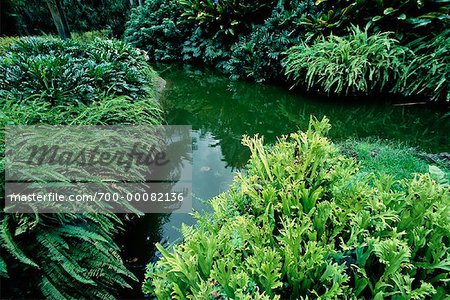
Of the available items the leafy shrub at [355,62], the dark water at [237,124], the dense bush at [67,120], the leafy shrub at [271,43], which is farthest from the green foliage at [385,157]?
the leafy shrub at [271,43]

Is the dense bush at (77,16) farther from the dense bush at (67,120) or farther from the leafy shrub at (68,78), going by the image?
the leafy shrub at (68,78)

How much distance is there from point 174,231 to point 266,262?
1.84m

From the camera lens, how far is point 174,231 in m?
3.11

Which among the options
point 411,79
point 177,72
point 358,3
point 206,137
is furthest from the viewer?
point 177,72

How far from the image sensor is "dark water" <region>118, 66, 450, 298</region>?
10.4 ft

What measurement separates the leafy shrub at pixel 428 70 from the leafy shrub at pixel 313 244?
417 cm

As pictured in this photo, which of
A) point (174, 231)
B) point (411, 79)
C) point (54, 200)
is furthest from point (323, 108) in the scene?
point (54, 200)

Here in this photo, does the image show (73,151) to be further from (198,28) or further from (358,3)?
(198,28)

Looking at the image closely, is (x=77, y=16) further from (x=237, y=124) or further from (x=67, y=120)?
(x=67, y=120)

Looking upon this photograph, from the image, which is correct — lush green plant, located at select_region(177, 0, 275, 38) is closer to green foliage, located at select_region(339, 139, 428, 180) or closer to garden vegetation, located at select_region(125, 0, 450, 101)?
garden vegetation, located at select_region(125, 0, 450, 101)

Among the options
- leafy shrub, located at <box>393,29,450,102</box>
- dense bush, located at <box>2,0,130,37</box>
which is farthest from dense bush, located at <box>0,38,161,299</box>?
dense bush, located at <box>2,0,130,37</box>

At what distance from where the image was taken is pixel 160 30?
33.0 ft

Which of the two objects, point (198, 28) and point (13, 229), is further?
point (198, 28)

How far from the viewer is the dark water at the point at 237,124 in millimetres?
3168
